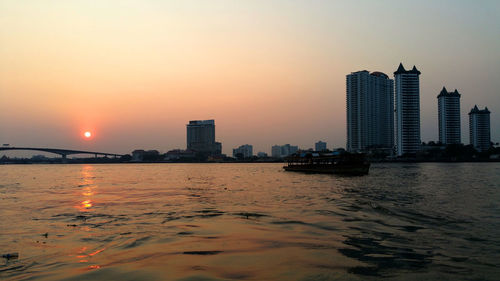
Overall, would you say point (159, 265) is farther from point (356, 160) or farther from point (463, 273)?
point (356, 160)

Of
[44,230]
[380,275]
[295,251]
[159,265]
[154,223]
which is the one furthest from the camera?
[154,223]

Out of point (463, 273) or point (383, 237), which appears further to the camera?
point (383, 237)

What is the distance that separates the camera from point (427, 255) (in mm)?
9367

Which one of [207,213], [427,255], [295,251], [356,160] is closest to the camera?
[427,255]

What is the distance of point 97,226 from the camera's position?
14125 millimetres

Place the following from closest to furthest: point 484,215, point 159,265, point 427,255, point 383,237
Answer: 1. point 159,265
2. point 427,255
3. point 383,237
4. point 484,215

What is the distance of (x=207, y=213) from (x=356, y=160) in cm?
5190

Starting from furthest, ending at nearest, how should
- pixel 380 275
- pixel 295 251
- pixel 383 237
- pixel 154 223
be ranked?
1. pixel 154 223
2. pixel 383 237
3. pixel 295 251
4. pixel 380 275

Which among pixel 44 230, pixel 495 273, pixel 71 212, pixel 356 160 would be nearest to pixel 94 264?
pixel 44 230

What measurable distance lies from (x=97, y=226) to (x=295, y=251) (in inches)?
337

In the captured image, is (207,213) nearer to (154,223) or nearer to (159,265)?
(154,223)

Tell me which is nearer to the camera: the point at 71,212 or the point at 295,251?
the point at 295,251

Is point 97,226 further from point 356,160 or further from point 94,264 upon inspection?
point 356,160

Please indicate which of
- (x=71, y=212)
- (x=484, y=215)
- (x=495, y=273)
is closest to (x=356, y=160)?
(x=484, y=215)
